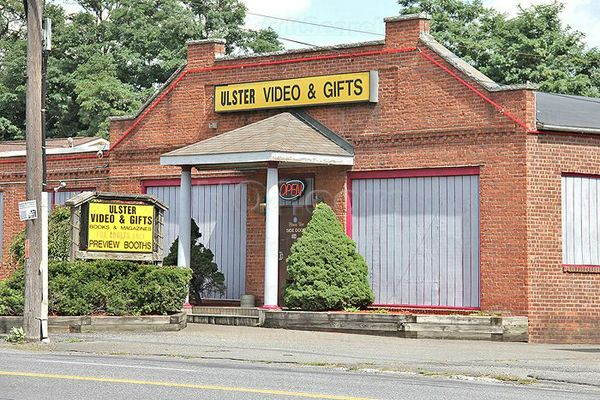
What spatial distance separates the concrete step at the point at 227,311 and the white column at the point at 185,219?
0.53 metres

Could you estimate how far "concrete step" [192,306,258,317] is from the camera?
92.9 feet

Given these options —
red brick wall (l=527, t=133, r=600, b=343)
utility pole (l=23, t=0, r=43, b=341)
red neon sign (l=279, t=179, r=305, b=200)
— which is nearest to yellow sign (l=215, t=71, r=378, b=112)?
red neon sign (l=279, t=179, r=305, b=200)

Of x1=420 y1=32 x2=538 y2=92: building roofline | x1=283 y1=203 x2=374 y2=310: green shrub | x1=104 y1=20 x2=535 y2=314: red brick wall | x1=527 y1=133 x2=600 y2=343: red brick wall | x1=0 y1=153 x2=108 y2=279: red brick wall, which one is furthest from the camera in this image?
x1=0 y1=153 x2=108 y2=279: red brick wall

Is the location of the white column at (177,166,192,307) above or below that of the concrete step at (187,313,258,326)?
above

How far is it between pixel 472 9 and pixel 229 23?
1406 cm

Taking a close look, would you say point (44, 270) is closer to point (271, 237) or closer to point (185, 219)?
point (271, 237)

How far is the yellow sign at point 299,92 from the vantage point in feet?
94.0

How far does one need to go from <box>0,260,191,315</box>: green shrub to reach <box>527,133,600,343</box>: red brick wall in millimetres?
7697

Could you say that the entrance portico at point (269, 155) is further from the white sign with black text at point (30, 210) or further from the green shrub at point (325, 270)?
the white sign with black text at point (30, 210)

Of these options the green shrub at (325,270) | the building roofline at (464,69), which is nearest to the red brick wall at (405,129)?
the building roofline at (464,69)

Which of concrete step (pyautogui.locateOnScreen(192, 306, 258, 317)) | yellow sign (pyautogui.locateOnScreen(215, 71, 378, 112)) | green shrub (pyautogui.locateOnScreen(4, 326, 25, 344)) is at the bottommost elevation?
green shrub (pyautogui.locateOnScreen(4, 326, 25, 344))

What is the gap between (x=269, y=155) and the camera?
90.2 ft

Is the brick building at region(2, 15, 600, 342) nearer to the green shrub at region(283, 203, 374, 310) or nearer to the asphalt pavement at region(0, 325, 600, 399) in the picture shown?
the green shrub at region(283, 203, 374, 310)

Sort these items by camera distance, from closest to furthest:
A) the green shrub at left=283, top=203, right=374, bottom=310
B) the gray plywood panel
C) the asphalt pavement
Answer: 1. the asphalt pavement
2. the green shrub at left=283, top=203, right=374, bottom=310
3. the gray plywood panel
